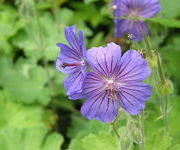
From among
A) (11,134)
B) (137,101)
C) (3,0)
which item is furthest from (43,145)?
(3,0)

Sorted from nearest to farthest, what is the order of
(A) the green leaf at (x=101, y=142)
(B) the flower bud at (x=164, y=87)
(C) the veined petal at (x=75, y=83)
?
(C) the veined petal at (x=75, y=83) → (B) the flower bud at (x=164, y=87) → (A) the green leaf at (x=101, y=142)

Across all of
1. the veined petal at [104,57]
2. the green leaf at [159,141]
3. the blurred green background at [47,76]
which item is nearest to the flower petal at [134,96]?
the veined petal at [104,57]

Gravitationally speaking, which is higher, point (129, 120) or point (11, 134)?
point (129, 120)

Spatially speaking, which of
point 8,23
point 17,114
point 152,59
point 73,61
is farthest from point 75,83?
point 8,23

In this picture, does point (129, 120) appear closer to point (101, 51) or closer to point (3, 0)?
point (101, 51)

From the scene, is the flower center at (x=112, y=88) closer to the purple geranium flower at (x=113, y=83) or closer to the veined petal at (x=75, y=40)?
the purple geranium flower at (x=113, y=83)
